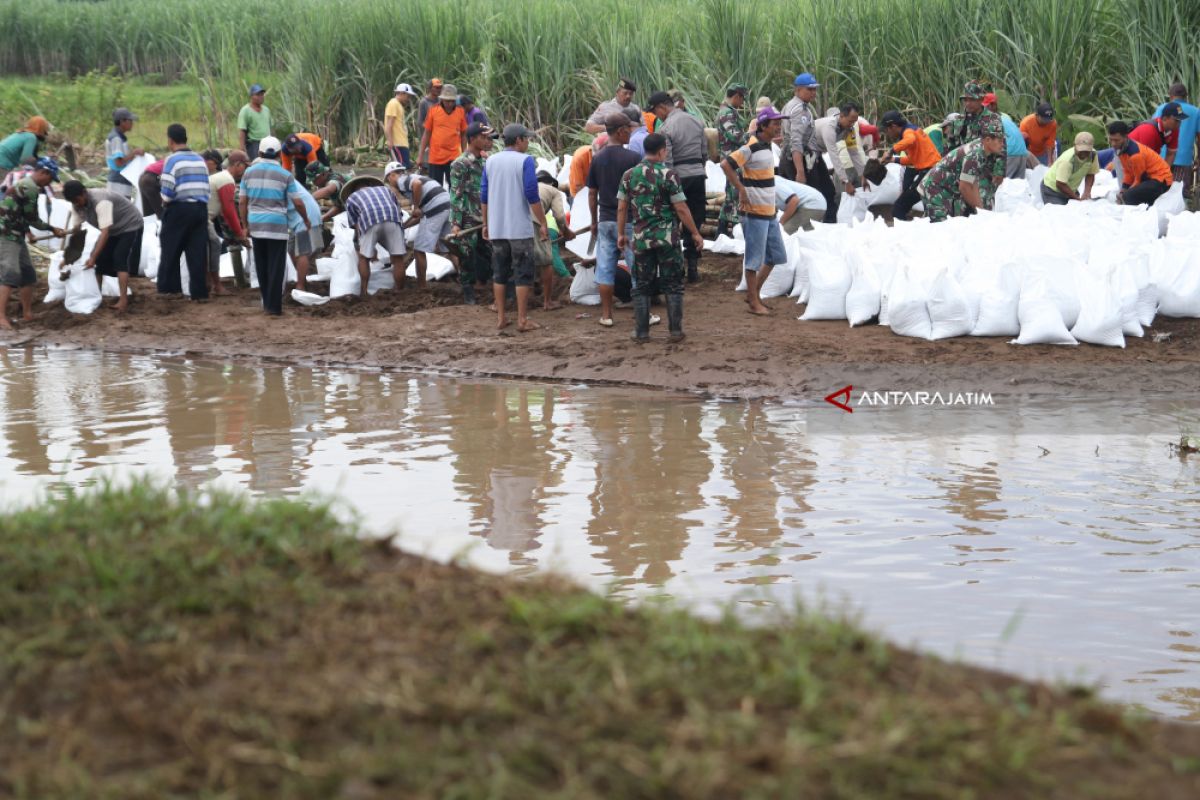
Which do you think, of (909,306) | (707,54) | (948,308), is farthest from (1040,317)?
(707,54)

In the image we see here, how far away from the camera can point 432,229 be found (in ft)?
38.2

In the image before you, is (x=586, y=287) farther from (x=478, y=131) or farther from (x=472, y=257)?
(x=478, y=131)

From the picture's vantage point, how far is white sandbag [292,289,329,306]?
11688mm

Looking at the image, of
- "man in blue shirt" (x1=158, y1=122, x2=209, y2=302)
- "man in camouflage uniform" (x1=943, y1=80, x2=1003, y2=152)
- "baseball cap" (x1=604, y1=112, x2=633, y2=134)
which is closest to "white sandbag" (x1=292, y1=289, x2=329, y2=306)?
"man in blue shirt" (x1=158, y1=122, x2=209, y2=302)

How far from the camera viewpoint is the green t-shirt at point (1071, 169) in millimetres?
11555

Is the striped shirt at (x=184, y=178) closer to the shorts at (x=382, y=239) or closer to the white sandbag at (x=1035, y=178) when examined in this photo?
the shorts at (x=382, y=239)

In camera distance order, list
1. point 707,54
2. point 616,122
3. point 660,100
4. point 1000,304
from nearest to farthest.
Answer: point 1000,304, point 616,122, point 660,100, point 707,54

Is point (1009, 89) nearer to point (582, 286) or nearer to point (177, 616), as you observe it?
point (582, 286)

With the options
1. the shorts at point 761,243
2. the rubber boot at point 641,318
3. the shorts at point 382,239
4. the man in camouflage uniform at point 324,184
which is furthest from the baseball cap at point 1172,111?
the man in camouflage uniform at point 324,184

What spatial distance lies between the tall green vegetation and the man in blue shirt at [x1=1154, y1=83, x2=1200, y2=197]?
62 cm

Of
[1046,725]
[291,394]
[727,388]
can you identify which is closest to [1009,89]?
[727,388]

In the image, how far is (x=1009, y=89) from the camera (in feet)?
46.4

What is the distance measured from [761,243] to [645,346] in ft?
3.96

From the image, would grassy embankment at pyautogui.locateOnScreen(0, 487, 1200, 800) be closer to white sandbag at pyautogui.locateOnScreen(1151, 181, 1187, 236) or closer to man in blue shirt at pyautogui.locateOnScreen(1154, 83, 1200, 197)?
white sandbag at pyautogui.locateOnScreen(1151, 181, 1187, 236)
